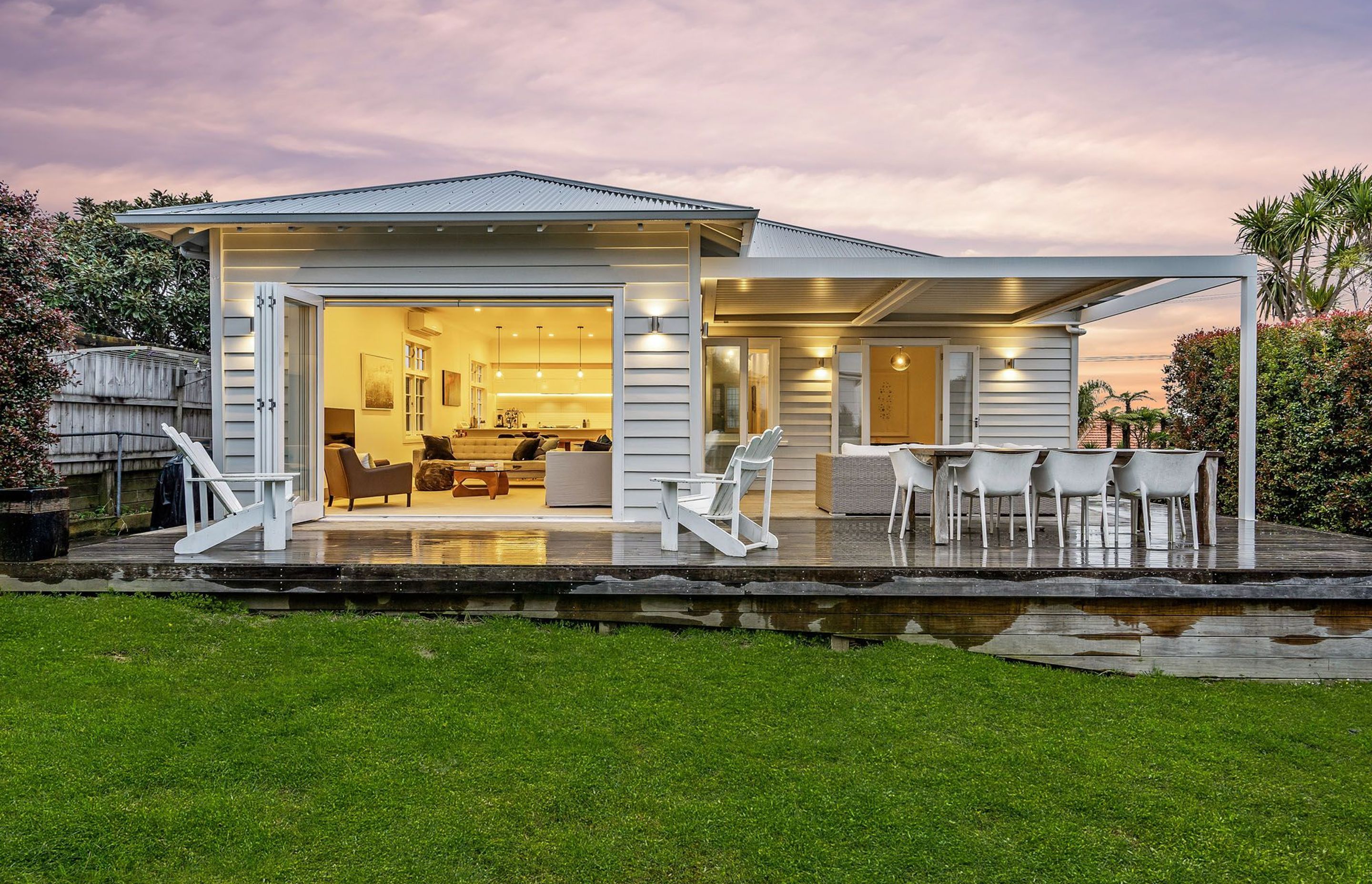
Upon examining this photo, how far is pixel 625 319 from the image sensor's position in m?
7.32

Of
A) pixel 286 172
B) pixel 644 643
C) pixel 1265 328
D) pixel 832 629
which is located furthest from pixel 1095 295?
pixel 286 172

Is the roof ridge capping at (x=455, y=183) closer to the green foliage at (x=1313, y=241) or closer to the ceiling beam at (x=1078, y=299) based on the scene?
the ceiling beam at (x=1078, y=299)

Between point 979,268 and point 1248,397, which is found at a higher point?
point 979,268

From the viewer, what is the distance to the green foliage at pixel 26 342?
668cm

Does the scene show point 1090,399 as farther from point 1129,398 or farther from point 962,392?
point 962,392

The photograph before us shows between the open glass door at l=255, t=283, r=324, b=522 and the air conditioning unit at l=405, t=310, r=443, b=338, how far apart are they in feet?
14.8

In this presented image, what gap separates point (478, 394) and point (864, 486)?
864 centimetres

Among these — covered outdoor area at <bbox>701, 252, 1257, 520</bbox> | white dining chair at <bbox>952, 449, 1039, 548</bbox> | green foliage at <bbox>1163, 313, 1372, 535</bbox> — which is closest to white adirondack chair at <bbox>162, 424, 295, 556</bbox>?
white dining chair at <bbox>952, 449, 1039, 548</bbox>

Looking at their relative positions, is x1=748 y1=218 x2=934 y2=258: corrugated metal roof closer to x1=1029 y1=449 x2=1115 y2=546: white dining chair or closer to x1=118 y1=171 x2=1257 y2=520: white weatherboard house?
x1=118 y1=171 x2=1257 y2=520: white weatherboard house

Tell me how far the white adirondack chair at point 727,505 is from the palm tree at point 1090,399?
436 inches

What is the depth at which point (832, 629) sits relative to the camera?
463 centimetres

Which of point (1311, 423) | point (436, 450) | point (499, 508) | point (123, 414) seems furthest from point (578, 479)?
point (1311, 423)

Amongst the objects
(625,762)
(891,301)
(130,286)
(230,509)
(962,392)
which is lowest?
(625,762)

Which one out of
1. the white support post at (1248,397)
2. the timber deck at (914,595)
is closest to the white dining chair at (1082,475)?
the timber deck at (914,595)
